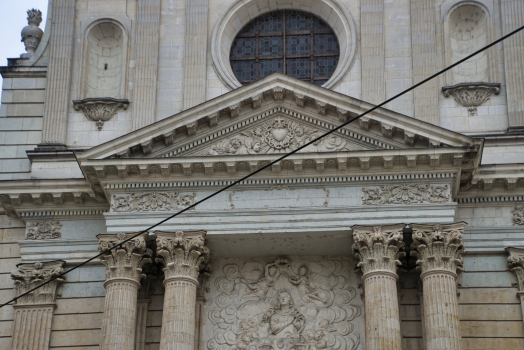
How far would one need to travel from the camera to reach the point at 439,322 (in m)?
26.5

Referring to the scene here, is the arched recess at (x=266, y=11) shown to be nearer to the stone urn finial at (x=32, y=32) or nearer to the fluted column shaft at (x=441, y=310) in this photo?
the stone urn finial at (x=32, y=32)

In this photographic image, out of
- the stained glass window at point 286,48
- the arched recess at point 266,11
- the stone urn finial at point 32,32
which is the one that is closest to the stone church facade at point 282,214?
the arched recess at point 266,11

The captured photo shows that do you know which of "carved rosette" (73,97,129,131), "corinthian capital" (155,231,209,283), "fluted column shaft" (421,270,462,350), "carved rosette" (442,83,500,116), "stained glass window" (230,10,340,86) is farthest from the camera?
"stained glass window" (230,10,340,86)

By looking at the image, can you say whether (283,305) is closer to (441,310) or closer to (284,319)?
(284,319)

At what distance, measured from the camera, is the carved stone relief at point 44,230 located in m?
30.1

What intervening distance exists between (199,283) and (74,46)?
29.0ft

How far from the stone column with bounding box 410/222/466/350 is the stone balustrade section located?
35.5ft

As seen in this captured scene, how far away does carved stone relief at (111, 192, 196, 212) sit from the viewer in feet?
94.6

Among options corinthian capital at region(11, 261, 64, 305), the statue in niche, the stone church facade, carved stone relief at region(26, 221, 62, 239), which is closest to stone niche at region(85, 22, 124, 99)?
the stone church facade

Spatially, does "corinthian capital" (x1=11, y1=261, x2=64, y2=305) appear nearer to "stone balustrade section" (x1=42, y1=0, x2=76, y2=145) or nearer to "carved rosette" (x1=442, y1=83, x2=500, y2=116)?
"stone balustrade section" (x1=42, y1=0, x2=76, y2=145)

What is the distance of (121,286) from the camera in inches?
1093

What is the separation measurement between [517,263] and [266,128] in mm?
7386

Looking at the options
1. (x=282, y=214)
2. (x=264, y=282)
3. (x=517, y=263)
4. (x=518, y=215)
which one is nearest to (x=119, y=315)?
(x=264, y=282)

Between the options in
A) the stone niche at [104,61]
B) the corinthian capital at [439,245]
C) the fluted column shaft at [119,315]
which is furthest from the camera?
the stone niche at [104,61]
